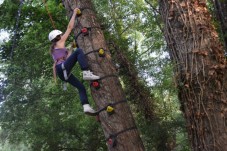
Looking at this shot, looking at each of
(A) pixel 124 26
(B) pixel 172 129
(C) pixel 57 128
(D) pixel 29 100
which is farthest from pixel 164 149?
(A) pixel 124 26

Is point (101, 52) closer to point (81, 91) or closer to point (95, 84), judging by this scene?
point (95, 84)

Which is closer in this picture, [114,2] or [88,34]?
[88,34]

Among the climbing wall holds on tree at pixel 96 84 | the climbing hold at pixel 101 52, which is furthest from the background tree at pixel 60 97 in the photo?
the climbing wall holds on tree at pixel 96 84

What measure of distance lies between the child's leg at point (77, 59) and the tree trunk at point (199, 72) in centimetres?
117

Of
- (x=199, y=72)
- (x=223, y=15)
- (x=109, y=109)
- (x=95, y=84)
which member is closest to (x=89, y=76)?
(x=95, y=84)

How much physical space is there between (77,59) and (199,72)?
67.4 inches

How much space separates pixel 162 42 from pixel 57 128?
15.6 ft

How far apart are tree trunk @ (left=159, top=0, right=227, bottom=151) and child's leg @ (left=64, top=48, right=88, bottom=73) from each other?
3.85 ft

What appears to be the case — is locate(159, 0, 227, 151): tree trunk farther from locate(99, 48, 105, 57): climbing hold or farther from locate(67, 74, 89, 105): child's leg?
locate(67, 74, 89, 105): child's leg

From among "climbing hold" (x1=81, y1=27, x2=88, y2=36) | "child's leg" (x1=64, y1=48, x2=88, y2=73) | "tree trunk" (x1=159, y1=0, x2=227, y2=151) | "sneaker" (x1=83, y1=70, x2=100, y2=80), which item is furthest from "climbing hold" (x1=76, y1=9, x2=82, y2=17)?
"tree trunk" (x1=159, y1=0, x2=227, y2=151)

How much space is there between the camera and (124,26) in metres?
12.7

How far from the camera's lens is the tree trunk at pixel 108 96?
3.94 m

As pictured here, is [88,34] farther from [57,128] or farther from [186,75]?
[57,128]

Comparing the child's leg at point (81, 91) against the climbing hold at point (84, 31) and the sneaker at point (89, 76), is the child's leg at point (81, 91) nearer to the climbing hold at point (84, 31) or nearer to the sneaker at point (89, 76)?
the sneaker at point (89, 76)
